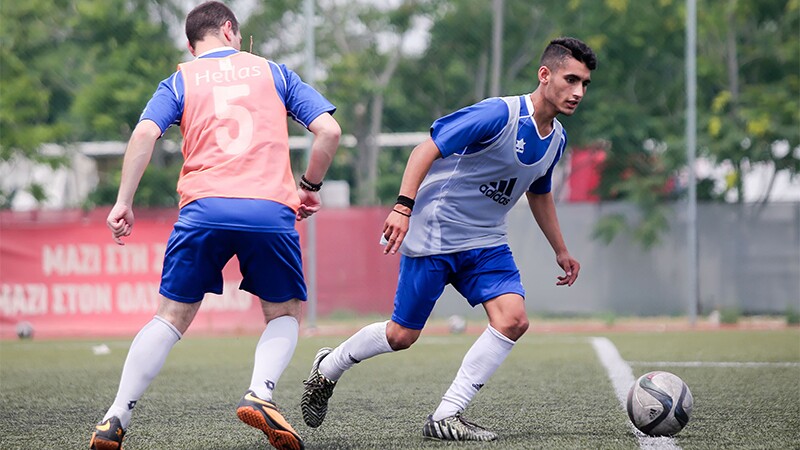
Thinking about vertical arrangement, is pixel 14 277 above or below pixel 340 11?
below

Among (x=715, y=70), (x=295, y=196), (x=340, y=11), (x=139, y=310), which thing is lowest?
(x=139, y=310)

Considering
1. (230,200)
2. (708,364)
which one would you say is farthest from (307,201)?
(708,364)

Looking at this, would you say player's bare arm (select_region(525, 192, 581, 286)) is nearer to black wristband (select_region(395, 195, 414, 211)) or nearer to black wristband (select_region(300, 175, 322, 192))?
black wristband (select_region(395, 195, 414, 211))

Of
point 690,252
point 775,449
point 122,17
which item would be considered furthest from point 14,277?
point 775,449

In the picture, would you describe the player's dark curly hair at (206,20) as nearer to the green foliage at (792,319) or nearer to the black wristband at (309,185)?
the black wristband at (309,185)

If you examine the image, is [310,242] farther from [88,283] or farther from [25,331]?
[25,331]

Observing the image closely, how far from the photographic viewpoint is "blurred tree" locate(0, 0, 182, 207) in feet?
60.0

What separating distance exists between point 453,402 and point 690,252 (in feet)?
35.5

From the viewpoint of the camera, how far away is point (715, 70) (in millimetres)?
17000

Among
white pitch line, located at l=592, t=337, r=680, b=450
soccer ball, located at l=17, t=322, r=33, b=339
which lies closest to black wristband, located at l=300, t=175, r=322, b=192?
white pitch line, located at l=592, t=337, r=680, b=450

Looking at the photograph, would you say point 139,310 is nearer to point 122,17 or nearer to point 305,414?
point 122,17

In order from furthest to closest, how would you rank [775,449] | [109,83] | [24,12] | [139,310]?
[24,12]
[109,83]
[139,310]
[775,449]

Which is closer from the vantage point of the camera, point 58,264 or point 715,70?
point 58,264

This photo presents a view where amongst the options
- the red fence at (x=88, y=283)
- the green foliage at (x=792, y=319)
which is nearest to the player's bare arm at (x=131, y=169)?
the red fence at (x=88, y=283)
